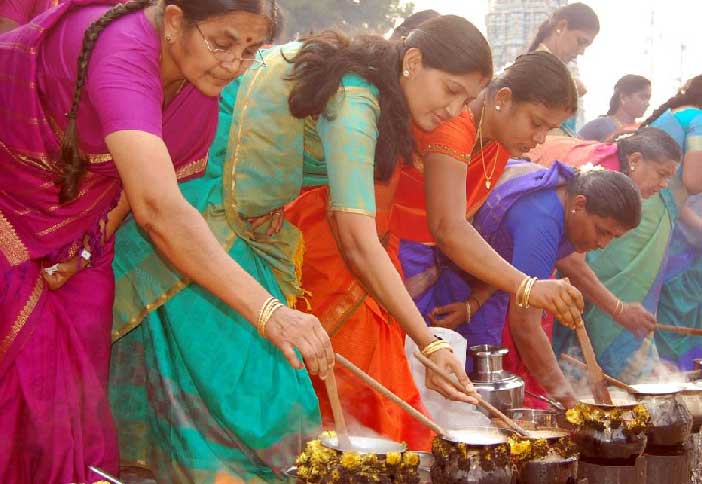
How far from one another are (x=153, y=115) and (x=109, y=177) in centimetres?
40

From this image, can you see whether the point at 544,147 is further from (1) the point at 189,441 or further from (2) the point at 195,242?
(2) the point at 195,242

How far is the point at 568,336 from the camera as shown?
4.88m

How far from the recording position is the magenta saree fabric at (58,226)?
222cm

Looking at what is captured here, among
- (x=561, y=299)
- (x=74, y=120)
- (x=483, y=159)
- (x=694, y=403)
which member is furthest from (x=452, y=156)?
(x=74, y=120)

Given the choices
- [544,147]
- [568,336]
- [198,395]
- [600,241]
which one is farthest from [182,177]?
[544,147]

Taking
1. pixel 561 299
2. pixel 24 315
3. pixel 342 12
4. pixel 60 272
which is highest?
pixel 342 12

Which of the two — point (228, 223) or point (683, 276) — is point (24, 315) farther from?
point (683, 276)

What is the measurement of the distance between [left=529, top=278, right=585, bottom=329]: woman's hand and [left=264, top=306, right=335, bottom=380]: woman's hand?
48.1 inches

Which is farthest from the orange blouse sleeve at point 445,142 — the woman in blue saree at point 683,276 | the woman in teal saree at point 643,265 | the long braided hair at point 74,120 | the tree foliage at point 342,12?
the tree foliage at point 342,12

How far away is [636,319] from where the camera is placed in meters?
4.89

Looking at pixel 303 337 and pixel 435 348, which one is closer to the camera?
pixel 303 337

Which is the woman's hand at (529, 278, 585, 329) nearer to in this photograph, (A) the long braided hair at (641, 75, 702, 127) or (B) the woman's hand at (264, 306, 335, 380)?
(B) the woman's hand at (264, 306, 335, 380)

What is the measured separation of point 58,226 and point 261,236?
653 millimetres

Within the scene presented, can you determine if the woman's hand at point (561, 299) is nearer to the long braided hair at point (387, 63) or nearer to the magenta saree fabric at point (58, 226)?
the long braided hair at point (387, 63)
